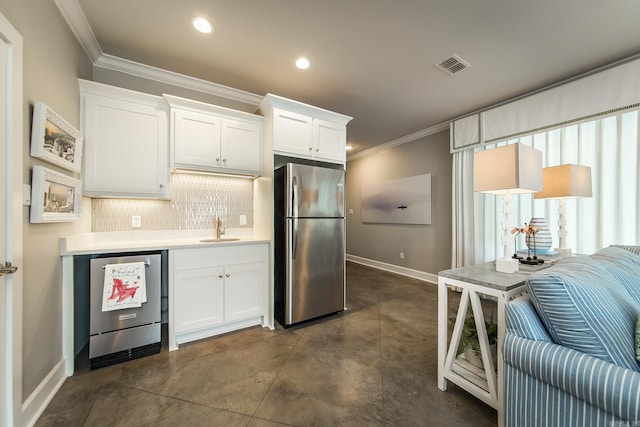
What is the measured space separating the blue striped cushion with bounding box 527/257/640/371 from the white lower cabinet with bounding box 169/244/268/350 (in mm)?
2117

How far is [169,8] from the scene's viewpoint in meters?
1.71

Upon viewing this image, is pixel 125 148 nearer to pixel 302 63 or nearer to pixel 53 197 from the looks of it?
pixel 53 197

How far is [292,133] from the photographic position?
2.59 m

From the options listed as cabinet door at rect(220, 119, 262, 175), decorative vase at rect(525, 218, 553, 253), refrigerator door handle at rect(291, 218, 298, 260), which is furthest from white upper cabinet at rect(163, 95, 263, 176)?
decorative vase at rect(525, 218, 553, 253)

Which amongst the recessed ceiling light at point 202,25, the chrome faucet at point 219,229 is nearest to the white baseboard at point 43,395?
the chrome faucet at point 219,229

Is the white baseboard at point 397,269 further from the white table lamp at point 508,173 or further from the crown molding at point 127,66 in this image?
the crown molding at point 127,66

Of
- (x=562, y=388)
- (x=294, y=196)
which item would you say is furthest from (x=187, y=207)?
(x=562, y=388)

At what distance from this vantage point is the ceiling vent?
2273 millimetres

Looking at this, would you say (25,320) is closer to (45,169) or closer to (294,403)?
(45,169)

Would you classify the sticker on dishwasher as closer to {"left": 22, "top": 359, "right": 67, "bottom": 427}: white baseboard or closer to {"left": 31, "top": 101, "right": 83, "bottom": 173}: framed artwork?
{"left": 22, "top": 359, "right": 67, "bottom": 427}: white baseboard

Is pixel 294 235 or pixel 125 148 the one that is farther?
pixel 294 235

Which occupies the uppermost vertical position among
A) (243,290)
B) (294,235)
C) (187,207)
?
(187,207)

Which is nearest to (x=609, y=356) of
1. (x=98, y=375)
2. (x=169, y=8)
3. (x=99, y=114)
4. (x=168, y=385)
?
(x=168, y=385)

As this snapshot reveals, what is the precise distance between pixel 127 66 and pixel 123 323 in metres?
2.33
